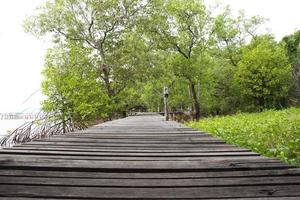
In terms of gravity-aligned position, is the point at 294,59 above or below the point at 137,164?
above

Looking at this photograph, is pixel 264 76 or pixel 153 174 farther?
pixel 264 76

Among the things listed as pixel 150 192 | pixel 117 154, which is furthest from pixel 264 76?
pixel 150 192

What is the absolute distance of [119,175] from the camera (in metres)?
2.73

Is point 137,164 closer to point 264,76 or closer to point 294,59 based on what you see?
point 264,76

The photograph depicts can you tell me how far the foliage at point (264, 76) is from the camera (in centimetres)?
3076

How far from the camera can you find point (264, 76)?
30.8 meters

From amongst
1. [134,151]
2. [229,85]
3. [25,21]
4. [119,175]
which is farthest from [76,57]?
[229,85]

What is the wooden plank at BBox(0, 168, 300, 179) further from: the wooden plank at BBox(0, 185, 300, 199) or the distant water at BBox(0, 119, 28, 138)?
the distant water at BBox(0, 119, 28, 138)

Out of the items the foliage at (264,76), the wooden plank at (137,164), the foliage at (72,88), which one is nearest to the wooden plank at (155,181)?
the wooden plank at (137,164)

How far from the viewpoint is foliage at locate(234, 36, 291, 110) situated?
101 feet

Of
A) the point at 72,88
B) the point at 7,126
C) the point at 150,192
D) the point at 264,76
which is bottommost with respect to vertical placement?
the point at 150,192

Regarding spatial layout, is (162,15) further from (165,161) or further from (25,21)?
(165,161)

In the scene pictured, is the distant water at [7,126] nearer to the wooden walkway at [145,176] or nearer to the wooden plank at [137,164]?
the wooden plank at [137,164]

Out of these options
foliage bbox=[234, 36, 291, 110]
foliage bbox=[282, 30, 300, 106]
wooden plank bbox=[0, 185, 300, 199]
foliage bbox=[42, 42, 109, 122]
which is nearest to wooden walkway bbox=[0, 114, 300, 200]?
wooden plank bbox=[0, 185, 300, 199]
